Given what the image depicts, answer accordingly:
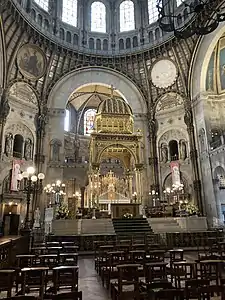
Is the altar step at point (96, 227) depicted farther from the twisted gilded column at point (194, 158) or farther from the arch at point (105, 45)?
the arch at point (105, 45)

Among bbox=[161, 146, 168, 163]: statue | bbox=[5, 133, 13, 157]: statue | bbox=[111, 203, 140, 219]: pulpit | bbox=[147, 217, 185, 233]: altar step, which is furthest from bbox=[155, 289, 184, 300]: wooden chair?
bbox=[161, 146, 168, 163]: statue

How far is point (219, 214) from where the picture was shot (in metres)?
20.4

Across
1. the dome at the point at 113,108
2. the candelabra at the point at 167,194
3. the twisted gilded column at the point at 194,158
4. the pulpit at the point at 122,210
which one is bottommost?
the pulpit at the point at 122,210

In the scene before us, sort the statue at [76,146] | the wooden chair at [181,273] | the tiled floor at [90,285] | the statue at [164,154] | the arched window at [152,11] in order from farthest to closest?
the statue at [76,146]
the arched window at [152,11]
the statue at [164,154]
the tiled floor at [90,285]
the wooden chair at [181,273]

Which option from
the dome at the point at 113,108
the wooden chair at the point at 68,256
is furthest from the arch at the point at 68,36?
the wooden chair at the point at 68,256

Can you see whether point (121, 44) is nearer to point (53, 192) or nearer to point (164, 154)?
point (164, 154)

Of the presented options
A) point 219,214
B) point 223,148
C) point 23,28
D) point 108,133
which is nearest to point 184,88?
point 223,148

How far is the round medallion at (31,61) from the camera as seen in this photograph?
2333 centimetres

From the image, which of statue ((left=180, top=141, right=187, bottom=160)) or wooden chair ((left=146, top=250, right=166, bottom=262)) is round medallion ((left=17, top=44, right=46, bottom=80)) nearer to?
statue ((left=180, top=141, right=187, bottom=160))

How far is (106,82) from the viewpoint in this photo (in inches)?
1068

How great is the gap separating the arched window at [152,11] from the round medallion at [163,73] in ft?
16.8

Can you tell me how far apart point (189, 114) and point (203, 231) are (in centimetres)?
1217

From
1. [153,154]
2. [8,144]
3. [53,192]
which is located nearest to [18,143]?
[8,144]

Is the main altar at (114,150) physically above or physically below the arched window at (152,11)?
below
